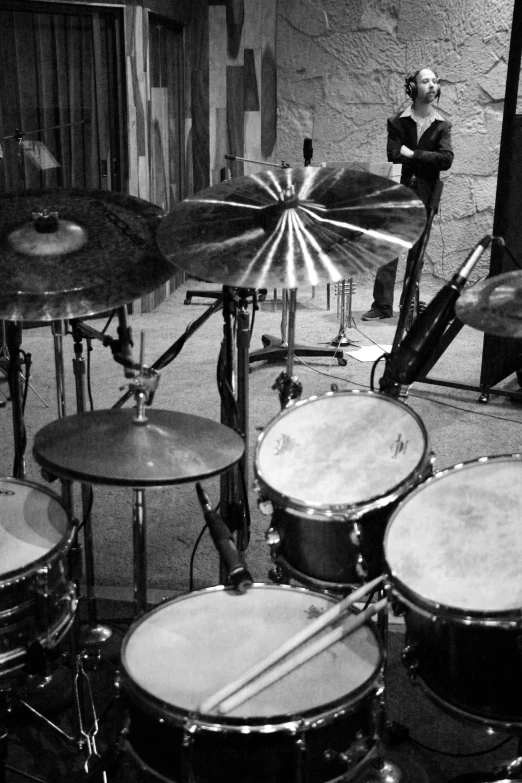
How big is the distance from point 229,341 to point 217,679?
94 centimetres

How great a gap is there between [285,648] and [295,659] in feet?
0.08

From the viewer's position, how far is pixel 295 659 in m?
1.41

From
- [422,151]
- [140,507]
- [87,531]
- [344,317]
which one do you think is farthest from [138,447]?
[422,151]

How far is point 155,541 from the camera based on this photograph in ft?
9.39

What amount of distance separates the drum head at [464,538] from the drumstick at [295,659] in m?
0.09

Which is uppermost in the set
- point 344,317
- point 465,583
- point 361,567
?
point 465,583

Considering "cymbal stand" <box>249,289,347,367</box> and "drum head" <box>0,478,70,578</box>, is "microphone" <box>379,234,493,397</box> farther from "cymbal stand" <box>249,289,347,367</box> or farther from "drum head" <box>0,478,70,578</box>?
"cymbal stand" <box>249,289,347,367</box>

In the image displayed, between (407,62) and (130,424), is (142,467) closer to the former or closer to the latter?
(130,424)

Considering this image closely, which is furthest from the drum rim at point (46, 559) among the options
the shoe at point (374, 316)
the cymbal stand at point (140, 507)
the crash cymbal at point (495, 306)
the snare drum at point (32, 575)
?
the shoe at point (374, 316)

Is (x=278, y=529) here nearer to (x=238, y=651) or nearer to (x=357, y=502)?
(x=357, y=502)

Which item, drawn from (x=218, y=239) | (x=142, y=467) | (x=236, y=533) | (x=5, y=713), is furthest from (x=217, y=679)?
(x=236, y=533)

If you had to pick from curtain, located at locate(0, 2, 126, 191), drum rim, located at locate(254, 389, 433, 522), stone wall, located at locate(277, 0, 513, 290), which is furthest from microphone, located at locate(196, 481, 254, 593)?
stone wall, located at locate(277, 0, 513, 290)

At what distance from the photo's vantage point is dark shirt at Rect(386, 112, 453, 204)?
5281mm

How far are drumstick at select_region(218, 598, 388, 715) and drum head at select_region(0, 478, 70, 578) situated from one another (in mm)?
466
